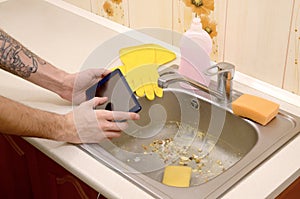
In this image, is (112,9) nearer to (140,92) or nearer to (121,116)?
(140,92)

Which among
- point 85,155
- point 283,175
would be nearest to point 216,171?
point 283,175

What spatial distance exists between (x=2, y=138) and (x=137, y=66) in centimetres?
50

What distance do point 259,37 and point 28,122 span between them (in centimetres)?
71

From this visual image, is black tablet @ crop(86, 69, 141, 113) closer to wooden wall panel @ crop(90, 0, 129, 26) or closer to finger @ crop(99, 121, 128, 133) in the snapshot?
finger @ crop(99, 121, 128, 133)

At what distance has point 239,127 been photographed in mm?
1448

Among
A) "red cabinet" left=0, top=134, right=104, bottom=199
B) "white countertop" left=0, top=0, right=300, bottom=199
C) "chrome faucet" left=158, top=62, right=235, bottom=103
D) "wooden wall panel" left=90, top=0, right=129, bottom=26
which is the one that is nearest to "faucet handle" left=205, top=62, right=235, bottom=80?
"chrome faucet" left=158, top=62, right=235, bottom=103

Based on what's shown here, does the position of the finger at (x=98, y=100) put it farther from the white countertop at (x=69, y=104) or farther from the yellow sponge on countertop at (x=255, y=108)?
the yellow sponge on countertop at (x=255, y=108)

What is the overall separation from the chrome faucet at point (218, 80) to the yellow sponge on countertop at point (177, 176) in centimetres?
27

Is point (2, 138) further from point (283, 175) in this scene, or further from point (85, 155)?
point (283, 175)

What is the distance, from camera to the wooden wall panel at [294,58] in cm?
138

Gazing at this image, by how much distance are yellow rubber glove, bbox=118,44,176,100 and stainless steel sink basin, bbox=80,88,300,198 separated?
0.04m

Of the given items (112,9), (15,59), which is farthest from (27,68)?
(112,9)

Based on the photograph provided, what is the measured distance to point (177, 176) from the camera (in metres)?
1.31

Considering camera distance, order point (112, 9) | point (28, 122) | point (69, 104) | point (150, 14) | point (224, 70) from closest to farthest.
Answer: point (28, 122), point (224, 70), point (69, 104), point (150, 14), point (112, 9)
